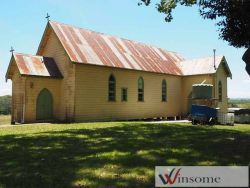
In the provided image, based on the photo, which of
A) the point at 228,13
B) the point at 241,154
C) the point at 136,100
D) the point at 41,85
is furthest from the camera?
the point at 136,100

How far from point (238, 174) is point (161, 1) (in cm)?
1709

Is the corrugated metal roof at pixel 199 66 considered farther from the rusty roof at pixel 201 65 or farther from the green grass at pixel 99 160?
the green grass at pixel 99 160

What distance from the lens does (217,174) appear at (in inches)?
283

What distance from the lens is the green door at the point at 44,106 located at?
27953mm

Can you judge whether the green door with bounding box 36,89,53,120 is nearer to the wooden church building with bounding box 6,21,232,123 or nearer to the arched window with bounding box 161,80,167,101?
the wooden church building with bounding box 6,21,232,123

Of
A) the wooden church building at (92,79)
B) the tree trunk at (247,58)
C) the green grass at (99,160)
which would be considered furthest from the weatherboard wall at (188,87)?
the green grass at (99,160)

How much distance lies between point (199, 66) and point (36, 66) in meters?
19.4

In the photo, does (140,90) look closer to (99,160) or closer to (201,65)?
(201,65)

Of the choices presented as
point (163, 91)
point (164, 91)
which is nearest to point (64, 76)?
point (163, 91)

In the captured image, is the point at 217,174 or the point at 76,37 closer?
the point at 217,174

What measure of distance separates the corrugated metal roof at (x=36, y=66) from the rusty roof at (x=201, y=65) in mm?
16182

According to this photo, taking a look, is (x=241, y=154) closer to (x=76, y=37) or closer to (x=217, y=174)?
(x=217, y=174)

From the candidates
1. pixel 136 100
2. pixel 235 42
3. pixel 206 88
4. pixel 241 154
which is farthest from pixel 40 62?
pixel 241 154

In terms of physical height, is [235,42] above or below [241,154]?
above
